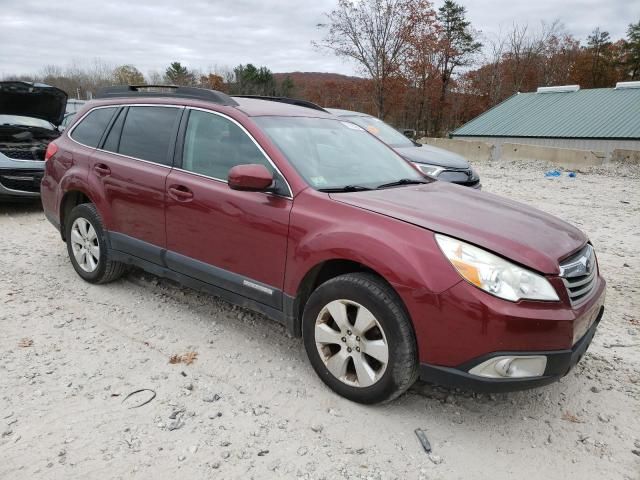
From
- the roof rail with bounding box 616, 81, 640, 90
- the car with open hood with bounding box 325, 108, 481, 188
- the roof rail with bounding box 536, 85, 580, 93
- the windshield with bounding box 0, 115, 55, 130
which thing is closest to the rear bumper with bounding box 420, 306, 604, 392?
the car with open hood with bounding box 325, 108, 481, 188

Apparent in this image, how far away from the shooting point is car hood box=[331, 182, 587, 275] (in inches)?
98.2

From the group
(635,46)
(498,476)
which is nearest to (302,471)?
(498,476)

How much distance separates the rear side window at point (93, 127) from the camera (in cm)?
446

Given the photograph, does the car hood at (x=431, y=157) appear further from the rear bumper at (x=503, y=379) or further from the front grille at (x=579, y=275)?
the rear bumper at (x=503, y=379)

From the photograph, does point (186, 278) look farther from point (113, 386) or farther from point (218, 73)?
point (218, 73)

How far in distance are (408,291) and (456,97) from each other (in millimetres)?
47735

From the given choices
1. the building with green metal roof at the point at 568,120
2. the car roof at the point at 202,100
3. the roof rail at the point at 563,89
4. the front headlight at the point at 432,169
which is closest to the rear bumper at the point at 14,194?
the car roof at the point at 202,100

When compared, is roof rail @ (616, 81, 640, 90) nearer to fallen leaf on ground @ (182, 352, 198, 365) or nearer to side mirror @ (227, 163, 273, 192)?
side mirror @ (227, 163, 273, 192)

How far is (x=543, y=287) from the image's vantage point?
242 cm

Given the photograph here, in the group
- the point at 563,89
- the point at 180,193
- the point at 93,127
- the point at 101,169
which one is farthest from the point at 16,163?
the point at 563,89

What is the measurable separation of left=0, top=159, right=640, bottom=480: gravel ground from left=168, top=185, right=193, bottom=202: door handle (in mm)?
1009

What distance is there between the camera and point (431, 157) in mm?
7961

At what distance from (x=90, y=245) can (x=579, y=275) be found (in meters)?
3.95

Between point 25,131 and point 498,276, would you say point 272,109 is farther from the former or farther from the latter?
point 25,131
